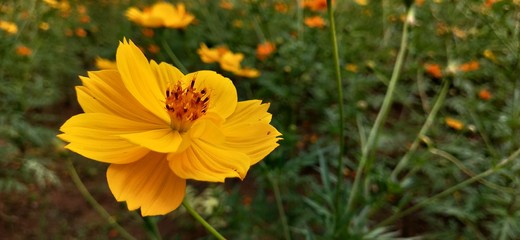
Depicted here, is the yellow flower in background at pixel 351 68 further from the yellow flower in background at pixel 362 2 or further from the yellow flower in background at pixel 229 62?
the yellow flower in background at pixel 362 2

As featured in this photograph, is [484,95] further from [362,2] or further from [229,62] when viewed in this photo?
[229,62]

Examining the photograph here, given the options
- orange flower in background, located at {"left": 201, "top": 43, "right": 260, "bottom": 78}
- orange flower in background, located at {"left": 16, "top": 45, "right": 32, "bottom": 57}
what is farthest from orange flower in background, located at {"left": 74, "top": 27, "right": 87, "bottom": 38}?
orange flower in background, located at {"left": 201, "top": 43, "right": 260, "bottom": 78}

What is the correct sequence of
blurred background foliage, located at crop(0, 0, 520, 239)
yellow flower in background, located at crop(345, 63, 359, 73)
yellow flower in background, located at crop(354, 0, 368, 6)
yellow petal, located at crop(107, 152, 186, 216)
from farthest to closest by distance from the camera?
yellow flower in background, located at crop(354, 0, 368, 6)
yellow flower in background, located at crop(345, 63, 359, 73)
blurred background foliage, located at crop(0, 0, 520, 239)
yellow petal, located at crop(107, 152, 186, 216)

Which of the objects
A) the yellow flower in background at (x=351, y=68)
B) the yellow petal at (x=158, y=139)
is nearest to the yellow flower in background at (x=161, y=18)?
the yellow flower in background at (x=351, y=68)

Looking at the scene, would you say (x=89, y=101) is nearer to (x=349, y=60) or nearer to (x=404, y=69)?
(x=349, y=60)

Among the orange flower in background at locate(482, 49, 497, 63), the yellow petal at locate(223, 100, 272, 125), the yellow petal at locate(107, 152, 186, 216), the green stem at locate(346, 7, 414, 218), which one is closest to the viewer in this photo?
the yellow petal at locate(107, 152, 186, 216)

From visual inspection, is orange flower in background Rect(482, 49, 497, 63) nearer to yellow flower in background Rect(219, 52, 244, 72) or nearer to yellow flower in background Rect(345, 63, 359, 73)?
yellow flower in background Rect(345, 63, 359, 73)

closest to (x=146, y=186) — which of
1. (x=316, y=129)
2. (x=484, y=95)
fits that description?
(x=316, y=129)

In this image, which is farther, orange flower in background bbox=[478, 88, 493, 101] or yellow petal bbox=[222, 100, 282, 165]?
orange flower in background bbox=[478, 88, 493, 101]
